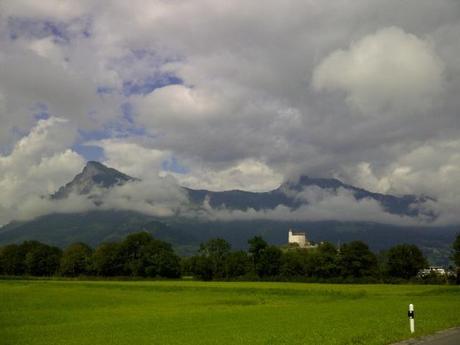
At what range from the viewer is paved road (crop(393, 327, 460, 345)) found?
26.7 m

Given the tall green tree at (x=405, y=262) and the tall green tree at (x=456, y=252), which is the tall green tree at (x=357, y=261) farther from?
the tall green tree at (x=456, y=252)

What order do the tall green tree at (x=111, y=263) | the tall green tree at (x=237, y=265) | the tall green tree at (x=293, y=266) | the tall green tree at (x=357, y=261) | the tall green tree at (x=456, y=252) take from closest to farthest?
the tall green tree at (x=456, y=252)
the tall green tree at (x=357, y=261)
the tall green tree at (x=293, y=266)
the tall green tree at (x=237, y=265)
the tall green tree at (x=111, y=263)

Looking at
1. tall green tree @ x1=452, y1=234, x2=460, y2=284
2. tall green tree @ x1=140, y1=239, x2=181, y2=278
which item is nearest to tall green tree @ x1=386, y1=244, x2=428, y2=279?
tall green tree @ x1=452, y1=234, x2=460, y2=284

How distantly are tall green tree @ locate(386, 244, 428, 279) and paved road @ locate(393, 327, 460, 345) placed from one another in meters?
135

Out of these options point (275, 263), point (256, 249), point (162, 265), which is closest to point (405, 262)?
point (275, 263)

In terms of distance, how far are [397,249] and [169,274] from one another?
76.4 meters

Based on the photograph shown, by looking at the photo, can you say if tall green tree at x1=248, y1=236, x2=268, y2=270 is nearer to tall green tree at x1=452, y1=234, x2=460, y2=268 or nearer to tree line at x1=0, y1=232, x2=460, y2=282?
tree line at x1=0, y1=232, x2=460, y2=282

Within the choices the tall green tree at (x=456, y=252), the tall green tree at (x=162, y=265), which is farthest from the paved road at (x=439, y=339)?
the tall green tree at (x=162, y=265)

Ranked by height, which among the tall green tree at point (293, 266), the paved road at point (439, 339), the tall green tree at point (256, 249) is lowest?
the paved road at point (439, 339)

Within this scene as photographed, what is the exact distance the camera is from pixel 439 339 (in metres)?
28.1

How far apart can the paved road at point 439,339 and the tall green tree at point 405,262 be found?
135 m

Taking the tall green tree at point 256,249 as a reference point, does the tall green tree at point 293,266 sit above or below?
below

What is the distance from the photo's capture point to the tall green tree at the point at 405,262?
159875 millimetres

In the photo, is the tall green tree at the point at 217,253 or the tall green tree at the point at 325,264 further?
the tall green tree at the point at 217,253
